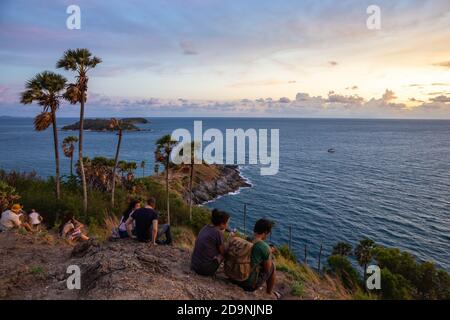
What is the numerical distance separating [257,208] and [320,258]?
759 inches

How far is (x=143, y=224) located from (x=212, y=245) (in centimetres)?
291

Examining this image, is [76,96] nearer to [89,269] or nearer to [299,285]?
[89,269]

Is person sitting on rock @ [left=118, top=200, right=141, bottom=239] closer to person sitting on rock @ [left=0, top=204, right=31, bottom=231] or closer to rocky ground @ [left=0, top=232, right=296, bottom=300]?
rocky ground @ [left=0, top=232, right=296, bottom=300]

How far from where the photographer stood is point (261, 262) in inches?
269

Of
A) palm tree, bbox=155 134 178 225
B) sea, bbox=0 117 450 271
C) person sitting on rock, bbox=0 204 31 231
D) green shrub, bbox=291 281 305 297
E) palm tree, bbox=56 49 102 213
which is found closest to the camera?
green shrub, bbox=291 281 305 297

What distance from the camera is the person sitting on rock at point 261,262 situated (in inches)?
263

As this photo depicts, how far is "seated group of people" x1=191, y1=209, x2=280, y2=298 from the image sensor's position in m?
6.73

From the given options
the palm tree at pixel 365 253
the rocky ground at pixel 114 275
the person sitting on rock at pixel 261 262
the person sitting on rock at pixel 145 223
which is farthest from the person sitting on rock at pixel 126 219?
the palm tree at pixel 365 253

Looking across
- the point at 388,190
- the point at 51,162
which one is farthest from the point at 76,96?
the point at 51,162

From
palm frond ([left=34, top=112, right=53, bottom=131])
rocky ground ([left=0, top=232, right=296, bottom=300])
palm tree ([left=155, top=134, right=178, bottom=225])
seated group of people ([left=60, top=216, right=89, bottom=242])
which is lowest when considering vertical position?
seated group of people ([left=60, top=216, right=89, bottom=242])

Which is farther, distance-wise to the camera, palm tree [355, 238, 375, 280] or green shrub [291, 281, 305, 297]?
palm tree [355, 238, 375, 280]

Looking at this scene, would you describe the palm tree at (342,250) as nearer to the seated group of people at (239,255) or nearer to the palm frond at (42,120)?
the palm frond at (42,120)

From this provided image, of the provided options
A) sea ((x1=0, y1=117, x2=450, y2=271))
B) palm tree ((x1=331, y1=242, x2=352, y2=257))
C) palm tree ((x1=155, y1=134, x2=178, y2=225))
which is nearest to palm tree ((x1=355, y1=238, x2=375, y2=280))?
palm tree ((x1=331, y1=242, x2=352, y2=257))

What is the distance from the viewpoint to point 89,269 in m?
7.41
